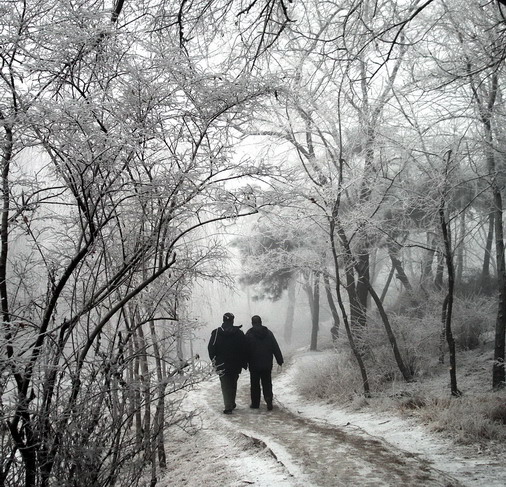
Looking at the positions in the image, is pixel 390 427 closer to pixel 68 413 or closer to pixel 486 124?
pixel 68 413

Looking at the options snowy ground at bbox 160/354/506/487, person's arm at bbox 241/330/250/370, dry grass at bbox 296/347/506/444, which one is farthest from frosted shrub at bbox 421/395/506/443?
person's arm at bbox 241/330/250/370

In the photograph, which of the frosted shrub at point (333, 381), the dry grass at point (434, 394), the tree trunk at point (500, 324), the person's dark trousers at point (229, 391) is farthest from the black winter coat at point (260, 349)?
the tree trunk at point (500, 324)

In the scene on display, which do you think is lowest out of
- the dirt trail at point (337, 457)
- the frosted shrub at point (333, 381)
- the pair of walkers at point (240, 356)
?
the frosted shrub at point (333, 381)

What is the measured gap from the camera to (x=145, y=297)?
156 inches

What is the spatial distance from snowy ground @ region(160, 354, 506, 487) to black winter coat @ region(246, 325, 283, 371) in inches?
36.4

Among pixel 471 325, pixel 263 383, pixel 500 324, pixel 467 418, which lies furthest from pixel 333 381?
pixel 467 418

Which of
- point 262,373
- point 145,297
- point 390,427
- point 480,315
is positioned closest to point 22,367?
point 145,297

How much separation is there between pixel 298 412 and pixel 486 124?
5.50 m

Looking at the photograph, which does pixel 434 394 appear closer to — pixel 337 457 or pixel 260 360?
pixel 260 360

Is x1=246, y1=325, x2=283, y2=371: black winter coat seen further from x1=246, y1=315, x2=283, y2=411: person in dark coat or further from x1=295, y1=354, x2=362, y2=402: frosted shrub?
x1=295, y1=354, x2=362, y2=402: frosted shrub

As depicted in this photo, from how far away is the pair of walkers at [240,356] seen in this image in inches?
302

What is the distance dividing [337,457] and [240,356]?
379 cm

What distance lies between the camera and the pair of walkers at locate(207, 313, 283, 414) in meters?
7.67

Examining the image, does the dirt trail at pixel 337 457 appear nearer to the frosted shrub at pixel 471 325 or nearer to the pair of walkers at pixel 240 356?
the pair of walkers at pixel 240 356
